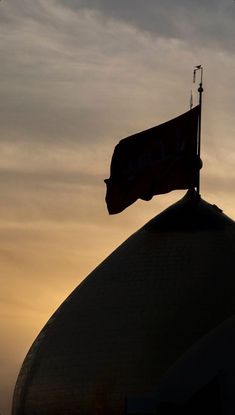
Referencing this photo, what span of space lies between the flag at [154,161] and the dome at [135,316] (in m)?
1.09

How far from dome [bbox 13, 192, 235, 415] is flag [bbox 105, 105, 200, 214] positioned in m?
1.09

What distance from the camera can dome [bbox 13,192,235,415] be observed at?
1390 inches

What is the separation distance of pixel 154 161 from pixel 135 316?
15.8ft

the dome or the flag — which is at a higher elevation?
the flag

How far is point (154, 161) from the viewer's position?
38.5 metres

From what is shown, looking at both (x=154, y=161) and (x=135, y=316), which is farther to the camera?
(x=154, y=161)

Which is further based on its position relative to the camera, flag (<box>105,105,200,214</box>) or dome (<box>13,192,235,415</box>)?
flag (<box>105,105,200,214</box>)

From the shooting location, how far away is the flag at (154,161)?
38.5 meters

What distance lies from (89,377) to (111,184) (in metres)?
5.99

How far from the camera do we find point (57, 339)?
38.1 metres

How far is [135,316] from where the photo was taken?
36.3 meters

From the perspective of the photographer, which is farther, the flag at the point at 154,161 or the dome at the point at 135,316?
the flag at the point at 154,161

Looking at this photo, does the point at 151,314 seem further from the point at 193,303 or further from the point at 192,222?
the point at 192,222

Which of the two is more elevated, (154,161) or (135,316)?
(154,161)
